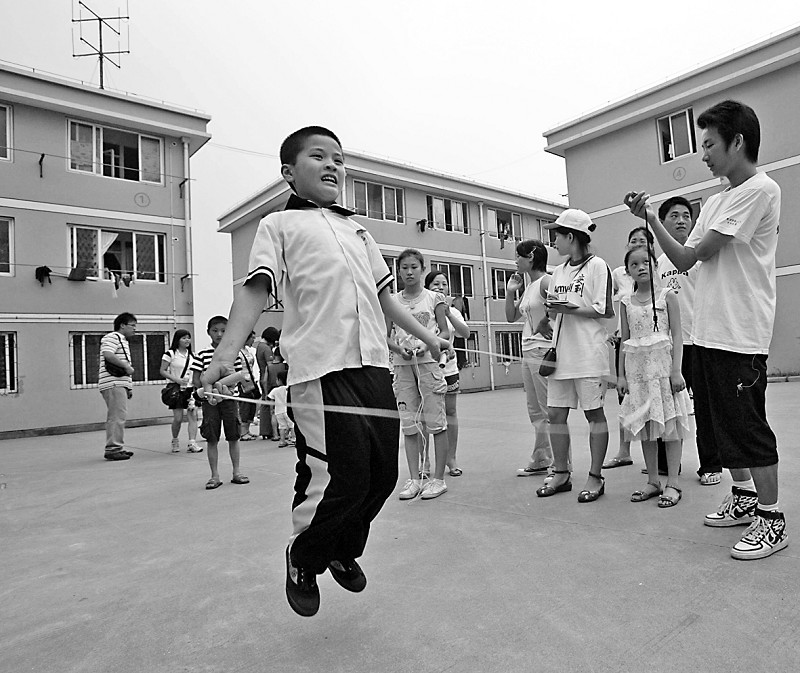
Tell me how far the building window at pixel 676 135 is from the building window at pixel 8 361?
16.6m

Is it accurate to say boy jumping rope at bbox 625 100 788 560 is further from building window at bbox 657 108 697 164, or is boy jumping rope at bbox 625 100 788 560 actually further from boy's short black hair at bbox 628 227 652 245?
building window at bbox 657 108 697 164

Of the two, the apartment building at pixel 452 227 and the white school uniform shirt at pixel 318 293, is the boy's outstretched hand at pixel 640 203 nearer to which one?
the white school uniform shirt at pixel 318 293

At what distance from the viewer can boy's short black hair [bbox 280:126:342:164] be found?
2.19 m

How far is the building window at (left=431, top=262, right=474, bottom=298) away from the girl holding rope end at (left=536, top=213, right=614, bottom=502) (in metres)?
17.1

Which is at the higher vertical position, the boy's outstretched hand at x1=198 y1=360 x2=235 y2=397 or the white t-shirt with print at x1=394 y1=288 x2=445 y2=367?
the white t-shirt with print at x1=394 y1=288 x2=445 y2=367

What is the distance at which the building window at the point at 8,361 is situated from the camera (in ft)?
38.2

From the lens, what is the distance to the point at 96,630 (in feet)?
6.91

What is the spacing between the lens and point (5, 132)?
12094mm

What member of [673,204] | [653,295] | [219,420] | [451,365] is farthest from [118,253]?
[653,295]

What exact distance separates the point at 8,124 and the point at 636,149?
616 inches

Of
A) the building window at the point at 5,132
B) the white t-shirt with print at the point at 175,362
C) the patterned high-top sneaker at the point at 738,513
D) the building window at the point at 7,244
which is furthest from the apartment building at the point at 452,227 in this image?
the patterned high-top sneaker at the point at 738,513


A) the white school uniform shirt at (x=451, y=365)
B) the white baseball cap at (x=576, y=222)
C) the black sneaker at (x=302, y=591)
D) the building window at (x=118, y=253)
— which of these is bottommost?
the black sneaker at (x=302, y=591)

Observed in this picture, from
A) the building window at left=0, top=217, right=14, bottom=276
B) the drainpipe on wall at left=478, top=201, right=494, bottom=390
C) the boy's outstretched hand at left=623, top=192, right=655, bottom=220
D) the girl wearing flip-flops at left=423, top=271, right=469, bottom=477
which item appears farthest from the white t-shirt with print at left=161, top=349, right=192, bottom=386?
the drainpipe on wall at left=478, top=201, right=494, bottom=390

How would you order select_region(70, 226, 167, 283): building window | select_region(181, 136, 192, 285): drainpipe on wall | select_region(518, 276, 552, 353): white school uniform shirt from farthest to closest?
select_region(181, 136, 192, 285): drainpipe on wall, select_region(70, 226, 167, 283): building window, select_region(518, 276, 552, 353): white school uniform shirt
